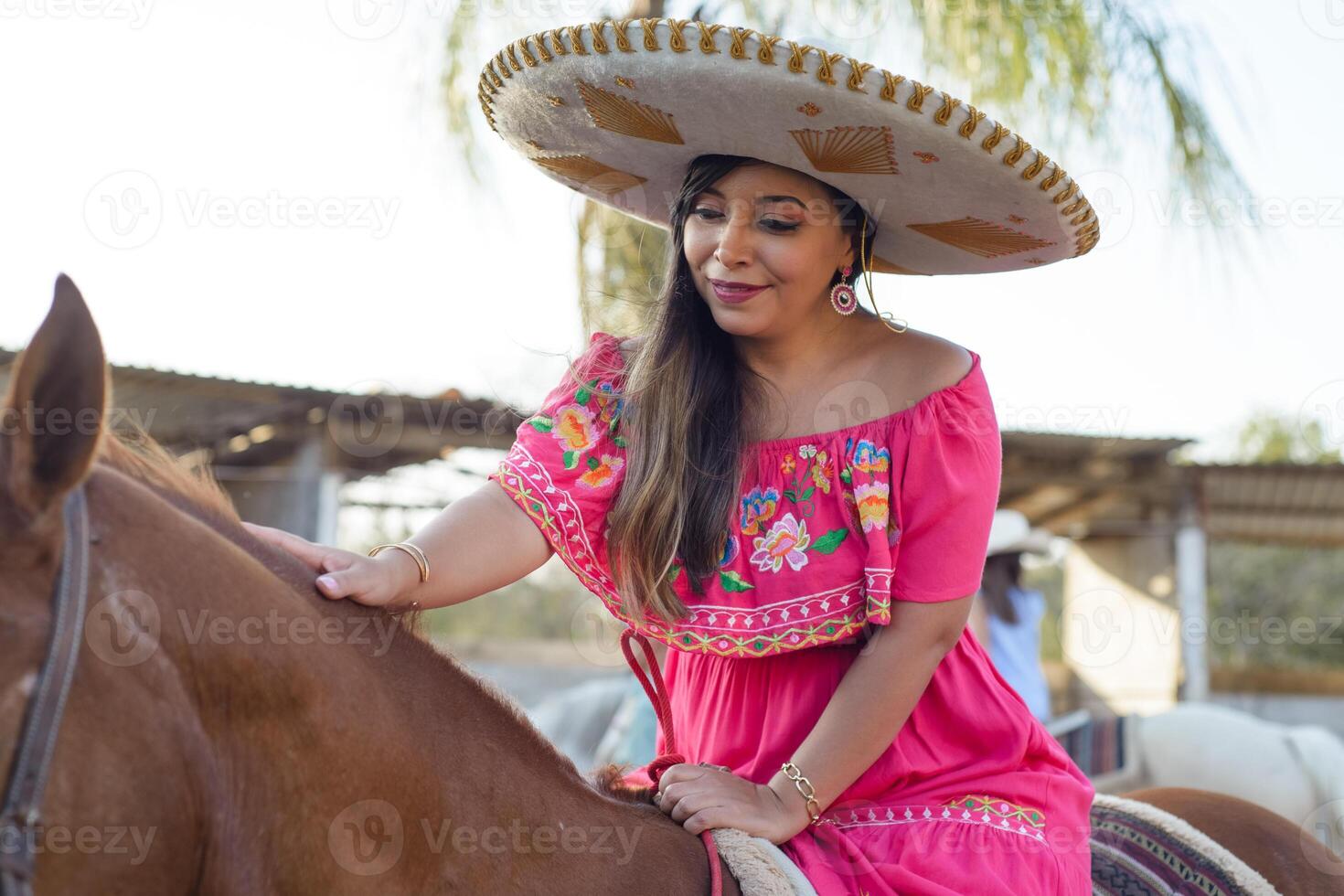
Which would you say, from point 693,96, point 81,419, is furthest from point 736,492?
point 81,419

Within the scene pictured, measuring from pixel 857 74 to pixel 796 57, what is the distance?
3.3 inches

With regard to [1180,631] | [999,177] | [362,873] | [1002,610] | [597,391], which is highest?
[999,177]

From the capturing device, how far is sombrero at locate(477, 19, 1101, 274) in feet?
5.26

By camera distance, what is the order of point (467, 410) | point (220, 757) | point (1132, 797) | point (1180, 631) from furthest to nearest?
1. point (1180, 631)
2. point (467, 410)
3. point (1132, 797)
4. point (220, 757)

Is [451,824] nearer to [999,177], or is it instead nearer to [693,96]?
[693,96]

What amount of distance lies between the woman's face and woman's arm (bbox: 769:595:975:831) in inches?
19.3

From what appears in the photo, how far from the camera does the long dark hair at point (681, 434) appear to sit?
173cm

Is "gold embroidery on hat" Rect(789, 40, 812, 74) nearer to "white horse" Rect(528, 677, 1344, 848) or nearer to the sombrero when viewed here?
the sombrero

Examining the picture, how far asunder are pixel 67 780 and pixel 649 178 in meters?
1.38

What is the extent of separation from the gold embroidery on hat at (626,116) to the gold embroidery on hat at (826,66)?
0.28 meters

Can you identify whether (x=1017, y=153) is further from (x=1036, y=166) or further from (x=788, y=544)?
(x=788, y=544)

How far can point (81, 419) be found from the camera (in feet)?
3.19

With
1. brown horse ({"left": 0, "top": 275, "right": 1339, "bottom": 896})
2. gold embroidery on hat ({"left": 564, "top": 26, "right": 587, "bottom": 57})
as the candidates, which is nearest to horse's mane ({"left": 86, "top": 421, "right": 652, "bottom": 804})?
brown horse ({"left": 0, "top": 275, "right": 1339, "bottom": 896})

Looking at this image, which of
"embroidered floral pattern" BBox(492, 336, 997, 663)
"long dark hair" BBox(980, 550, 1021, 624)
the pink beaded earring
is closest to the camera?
"embroidered floral pattern" BBox(492, 336, 997, 663)
